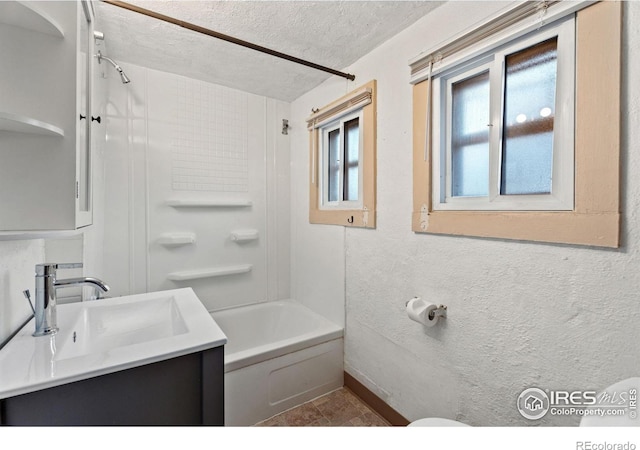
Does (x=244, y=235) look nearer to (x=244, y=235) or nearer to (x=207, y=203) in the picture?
(x=244, y=235)

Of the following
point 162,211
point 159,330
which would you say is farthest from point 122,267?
point 159,330

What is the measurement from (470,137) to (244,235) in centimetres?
181

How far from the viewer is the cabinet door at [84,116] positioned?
92 centimetres

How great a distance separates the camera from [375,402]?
1.72m

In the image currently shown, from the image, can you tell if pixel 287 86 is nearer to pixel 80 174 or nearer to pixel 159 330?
pixel 80 174

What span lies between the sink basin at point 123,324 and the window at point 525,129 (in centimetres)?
132

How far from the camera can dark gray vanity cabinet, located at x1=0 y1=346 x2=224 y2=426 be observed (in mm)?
751

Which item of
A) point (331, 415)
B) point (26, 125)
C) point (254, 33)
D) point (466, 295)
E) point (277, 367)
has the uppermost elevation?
point (254, 33)

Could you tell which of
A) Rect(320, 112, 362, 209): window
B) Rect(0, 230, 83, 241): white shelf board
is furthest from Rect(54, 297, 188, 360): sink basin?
Rect(320, 112, 362, 209): window

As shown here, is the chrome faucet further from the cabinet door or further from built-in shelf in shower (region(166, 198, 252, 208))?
built-in shelf in shower (region(166, 198, 252, 208))

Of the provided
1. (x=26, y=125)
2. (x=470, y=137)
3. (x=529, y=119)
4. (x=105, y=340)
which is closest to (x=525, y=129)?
(x=529, y=119)

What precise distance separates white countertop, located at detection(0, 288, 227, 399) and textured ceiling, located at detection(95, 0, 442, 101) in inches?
57.7

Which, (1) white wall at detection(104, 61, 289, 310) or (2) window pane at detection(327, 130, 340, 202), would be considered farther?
(2) window pane at detection(327, 130, 340, 202)
